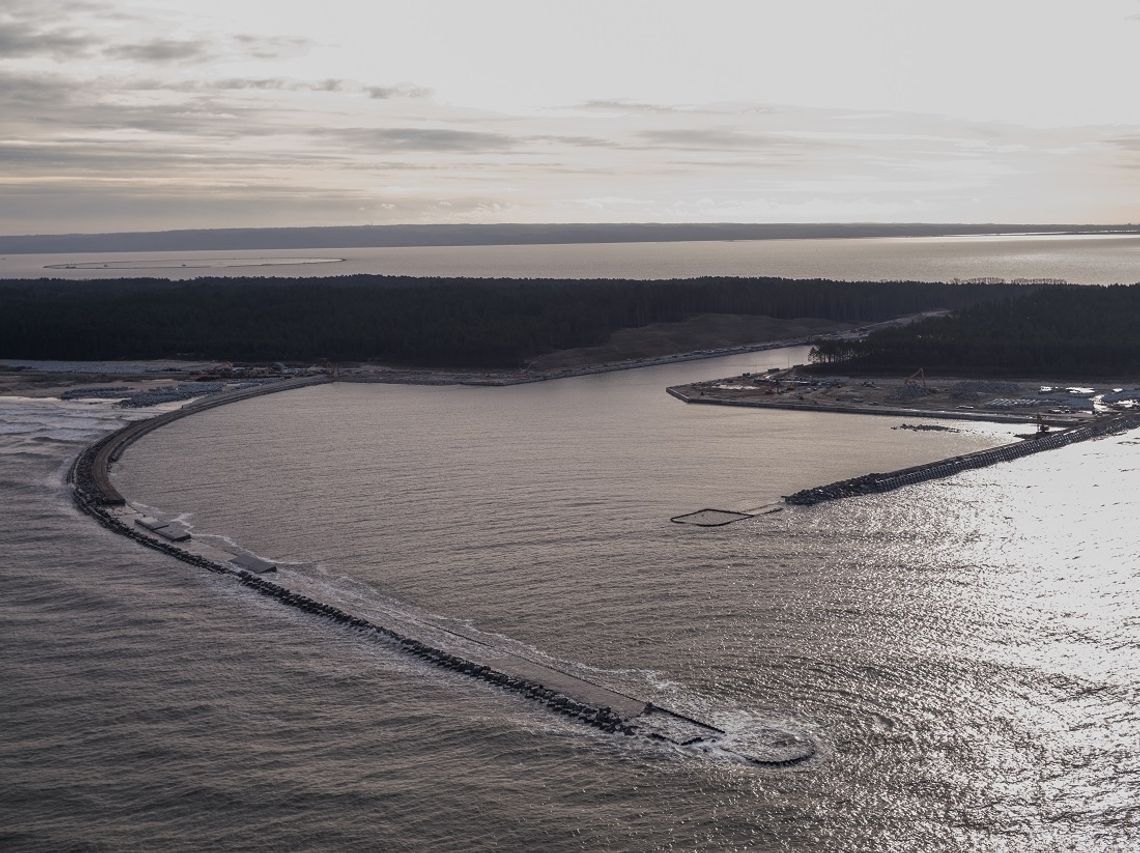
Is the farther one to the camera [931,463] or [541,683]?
[931,463]

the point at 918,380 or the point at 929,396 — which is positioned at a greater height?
the point at 918,380

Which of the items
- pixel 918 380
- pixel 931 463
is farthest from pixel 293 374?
pixel 931 463

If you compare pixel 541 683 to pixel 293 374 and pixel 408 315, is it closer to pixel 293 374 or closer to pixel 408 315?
pixel 293 374

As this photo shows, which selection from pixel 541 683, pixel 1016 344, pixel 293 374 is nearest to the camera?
pixel 541 683

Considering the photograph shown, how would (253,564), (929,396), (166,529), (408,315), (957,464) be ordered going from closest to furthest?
(253,564), (166,529), (957,464), (929,396), (408,315)

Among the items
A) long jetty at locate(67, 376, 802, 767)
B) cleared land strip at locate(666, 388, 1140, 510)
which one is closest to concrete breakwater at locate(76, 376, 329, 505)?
long jetty at locate(67, 376, 802, 767)

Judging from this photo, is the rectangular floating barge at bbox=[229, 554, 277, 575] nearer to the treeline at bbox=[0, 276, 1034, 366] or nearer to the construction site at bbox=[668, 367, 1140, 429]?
the construction site at bbox=[668, 367, 1140, 429]

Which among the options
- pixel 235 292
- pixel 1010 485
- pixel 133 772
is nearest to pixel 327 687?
pixel 133 772
